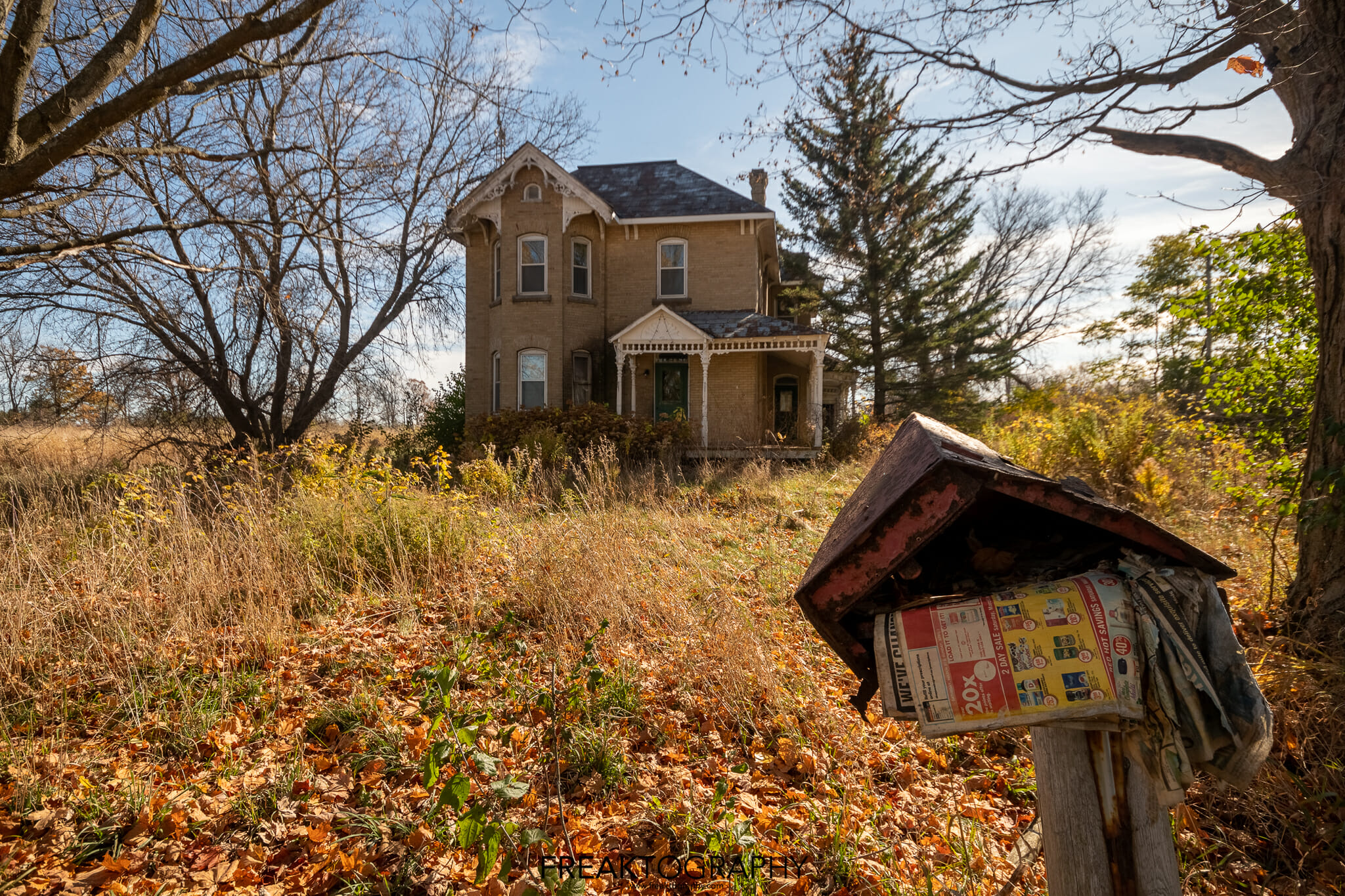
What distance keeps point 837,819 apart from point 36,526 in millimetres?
7468

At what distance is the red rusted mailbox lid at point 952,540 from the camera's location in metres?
1.21

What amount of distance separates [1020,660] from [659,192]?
19.2 m

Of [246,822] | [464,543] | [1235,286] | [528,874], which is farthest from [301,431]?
[1235,286]

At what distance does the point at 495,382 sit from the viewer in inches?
713

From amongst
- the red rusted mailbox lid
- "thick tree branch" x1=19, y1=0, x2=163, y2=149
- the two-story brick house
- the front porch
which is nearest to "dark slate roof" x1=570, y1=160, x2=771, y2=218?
the two-story brick house

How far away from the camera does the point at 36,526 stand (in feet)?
19.3

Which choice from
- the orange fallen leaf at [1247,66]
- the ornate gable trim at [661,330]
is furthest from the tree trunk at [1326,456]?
the ornate gable trim at [661,330]

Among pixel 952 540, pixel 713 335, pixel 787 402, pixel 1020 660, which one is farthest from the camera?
pixel 787 402

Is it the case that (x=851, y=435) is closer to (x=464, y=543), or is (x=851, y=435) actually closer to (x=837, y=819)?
(x=464, y=543)

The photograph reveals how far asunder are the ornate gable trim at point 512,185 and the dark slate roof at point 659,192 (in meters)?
1.32

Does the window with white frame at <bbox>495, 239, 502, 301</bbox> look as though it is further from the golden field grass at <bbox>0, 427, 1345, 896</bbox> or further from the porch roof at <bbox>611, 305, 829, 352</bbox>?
the golden field grass at <bbox>0, 427, 1345, 896</bbox>

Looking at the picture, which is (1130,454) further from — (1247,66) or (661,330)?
(661,330)

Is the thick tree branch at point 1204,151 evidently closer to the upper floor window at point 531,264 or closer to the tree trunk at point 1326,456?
the tree trunk at point 1326,456

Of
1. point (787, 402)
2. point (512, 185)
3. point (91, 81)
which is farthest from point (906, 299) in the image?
point (91, 81)
